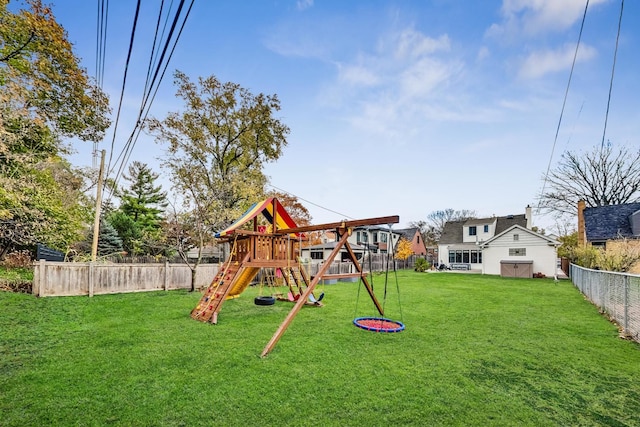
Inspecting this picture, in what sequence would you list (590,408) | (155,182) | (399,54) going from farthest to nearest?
(155,182) < (399,54) < (590,408)

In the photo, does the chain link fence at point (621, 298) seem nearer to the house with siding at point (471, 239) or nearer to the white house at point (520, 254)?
the white house at point (520, 254)

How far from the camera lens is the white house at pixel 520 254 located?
2195 centimetres

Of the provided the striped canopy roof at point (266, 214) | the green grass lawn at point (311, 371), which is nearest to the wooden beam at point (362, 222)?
the striped canopy roof at point (266, 214)

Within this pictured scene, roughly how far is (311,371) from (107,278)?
35.8 ft

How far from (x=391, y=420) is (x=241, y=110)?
1976 centimetres

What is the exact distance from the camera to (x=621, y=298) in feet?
24.6

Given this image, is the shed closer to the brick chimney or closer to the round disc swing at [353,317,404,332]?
the brick chimney

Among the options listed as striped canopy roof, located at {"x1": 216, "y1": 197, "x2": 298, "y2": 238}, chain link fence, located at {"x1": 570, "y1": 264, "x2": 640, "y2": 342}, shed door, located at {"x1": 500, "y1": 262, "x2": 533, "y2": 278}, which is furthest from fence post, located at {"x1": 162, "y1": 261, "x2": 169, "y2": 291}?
shed door, located at {"x1": 500, "y1": 262, "x2": 533, "y2": 278}

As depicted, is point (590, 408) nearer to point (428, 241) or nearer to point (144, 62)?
point (144, 62)

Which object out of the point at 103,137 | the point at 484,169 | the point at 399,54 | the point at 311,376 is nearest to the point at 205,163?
the point at 103,137

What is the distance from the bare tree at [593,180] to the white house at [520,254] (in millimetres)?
7836

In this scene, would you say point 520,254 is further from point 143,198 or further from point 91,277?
point 143,198

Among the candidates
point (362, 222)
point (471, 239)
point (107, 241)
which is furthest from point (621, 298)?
point (107, 241)

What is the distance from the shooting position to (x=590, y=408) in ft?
11.4
